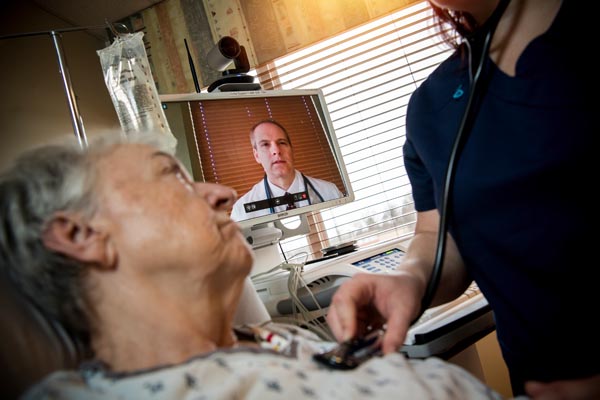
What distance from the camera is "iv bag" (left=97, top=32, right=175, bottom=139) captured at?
43.9 inches

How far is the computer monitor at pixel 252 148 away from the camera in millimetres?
1283

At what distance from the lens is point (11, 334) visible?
52 centimetres

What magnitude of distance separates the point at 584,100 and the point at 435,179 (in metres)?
0.26

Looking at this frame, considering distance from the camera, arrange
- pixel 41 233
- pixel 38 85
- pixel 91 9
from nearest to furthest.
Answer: pixel 41 233
pixel 38 85
pixel 91 9

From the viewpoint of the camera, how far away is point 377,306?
648mm

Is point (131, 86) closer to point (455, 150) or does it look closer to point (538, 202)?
point (455, 150)

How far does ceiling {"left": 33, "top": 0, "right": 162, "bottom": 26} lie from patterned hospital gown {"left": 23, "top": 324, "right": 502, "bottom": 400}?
→ 2.53 meters

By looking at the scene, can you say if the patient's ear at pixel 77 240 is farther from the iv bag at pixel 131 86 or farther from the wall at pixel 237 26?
the wall at pixel 237 26

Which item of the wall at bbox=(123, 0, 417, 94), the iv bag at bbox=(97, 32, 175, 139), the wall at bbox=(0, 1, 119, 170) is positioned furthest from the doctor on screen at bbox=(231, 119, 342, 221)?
the wall at bbox=(123, 0, 417, 94)

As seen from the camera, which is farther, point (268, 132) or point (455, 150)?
point (268, 132)

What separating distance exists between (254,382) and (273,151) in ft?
3.31

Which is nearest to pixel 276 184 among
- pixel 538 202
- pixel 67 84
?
pixel 67 84

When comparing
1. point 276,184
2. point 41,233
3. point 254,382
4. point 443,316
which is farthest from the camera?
point 276,184

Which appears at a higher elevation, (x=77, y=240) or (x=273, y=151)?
(x=273, y=151)
